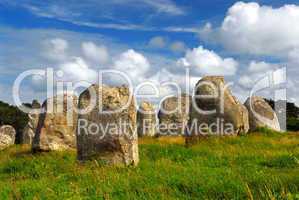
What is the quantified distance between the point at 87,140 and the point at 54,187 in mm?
5117

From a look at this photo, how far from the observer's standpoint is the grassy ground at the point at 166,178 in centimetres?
1008

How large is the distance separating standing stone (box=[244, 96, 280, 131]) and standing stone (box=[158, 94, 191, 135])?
601cm

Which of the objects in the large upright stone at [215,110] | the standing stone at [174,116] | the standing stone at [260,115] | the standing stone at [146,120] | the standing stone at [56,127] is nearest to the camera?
the standing stone at [56,127]

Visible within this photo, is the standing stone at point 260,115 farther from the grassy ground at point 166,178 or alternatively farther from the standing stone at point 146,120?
the grassy ground at point 166,178

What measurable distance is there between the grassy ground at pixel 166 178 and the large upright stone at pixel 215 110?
563 centimetres

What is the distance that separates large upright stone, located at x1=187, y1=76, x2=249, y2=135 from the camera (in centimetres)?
2664

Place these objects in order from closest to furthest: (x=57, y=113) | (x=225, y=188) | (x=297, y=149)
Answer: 1. (x=225, y=188)
2. (x=297, y=149)
3. (x=57, y=113)

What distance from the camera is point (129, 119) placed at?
17.0 metres

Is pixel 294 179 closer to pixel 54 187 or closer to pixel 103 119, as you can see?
pixel 54 187

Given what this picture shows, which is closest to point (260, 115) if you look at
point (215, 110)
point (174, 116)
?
point (215, 110)

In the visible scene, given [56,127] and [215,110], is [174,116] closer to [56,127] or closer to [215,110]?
[215,110]

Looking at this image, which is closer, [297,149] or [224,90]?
[297,149]

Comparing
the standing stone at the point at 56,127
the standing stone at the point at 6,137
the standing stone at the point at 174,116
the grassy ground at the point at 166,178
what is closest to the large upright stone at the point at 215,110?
the grassy ground at the point at 166,178

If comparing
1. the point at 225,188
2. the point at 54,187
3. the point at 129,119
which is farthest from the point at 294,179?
the point at 129,119
